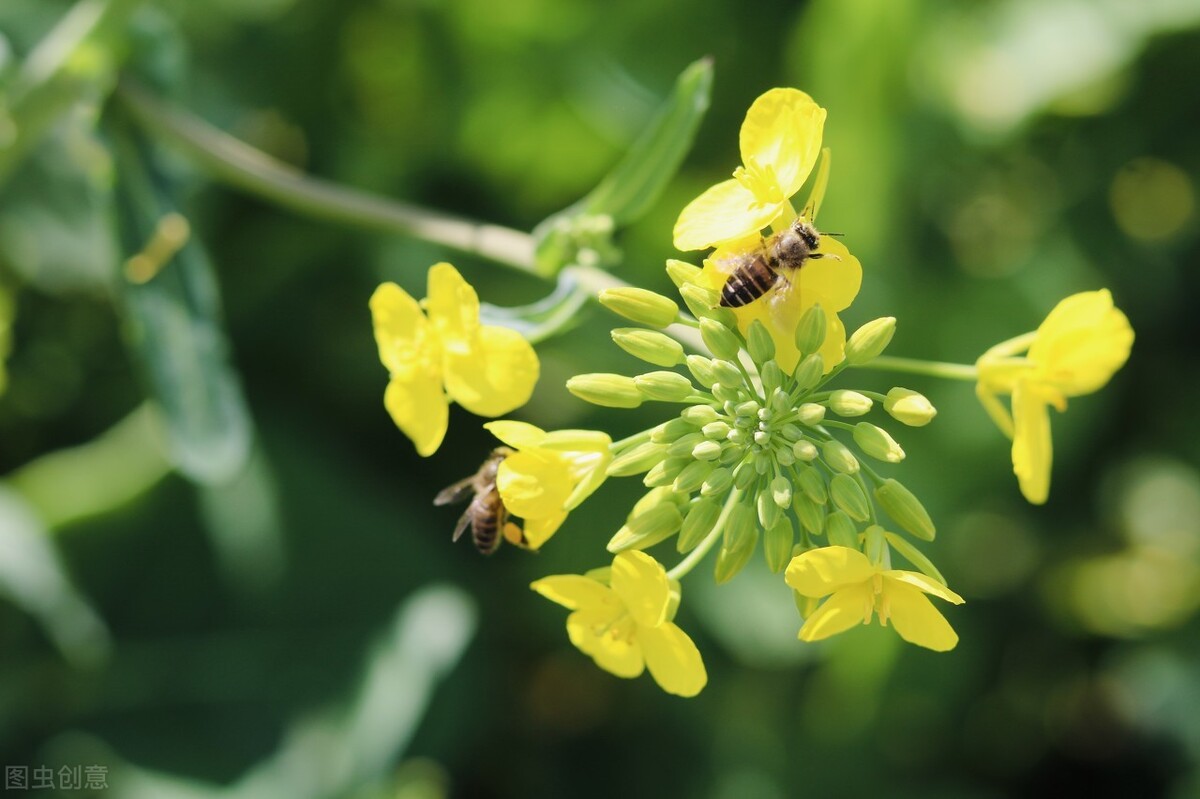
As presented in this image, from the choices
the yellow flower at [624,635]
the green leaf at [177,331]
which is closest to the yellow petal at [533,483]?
the yellow flower at [624,635]

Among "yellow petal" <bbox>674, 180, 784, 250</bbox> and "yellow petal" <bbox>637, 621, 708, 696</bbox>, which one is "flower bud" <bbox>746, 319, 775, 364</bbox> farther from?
"yellow petal" <bbox>637, 621, 708, 696</bbox>

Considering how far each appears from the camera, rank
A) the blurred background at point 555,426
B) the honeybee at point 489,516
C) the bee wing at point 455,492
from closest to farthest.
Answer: the honeybee at point 489,516, the bee wing at point 455,492, the blurred background at point 555,426

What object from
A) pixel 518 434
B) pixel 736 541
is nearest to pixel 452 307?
pixel 518 434

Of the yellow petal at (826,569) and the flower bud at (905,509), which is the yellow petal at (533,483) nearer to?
the yellow petal at (826,569)

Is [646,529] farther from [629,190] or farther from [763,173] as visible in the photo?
[629,190]

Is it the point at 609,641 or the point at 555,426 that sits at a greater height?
the point at 555,426

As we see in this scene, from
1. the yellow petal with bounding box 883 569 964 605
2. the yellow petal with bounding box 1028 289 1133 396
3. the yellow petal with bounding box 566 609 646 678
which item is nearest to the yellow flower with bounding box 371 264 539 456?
the yellow petal with bounding box 566 609 646 678

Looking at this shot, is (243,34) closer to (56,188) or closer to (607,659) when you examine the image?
(56,188)
